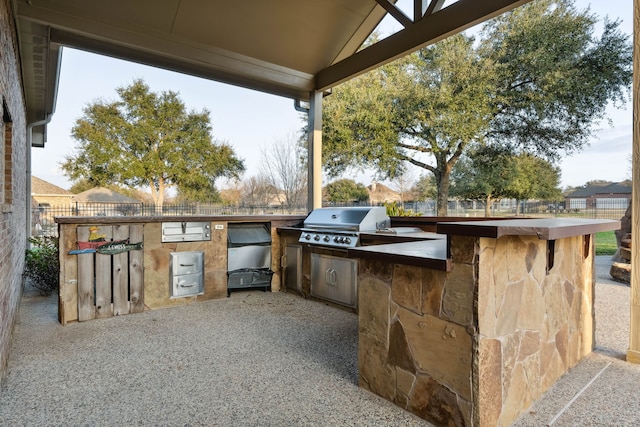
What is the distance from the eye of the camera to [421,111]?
1165 centimetres

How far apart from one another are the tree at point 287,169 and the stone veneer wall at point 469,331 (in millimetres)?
11564

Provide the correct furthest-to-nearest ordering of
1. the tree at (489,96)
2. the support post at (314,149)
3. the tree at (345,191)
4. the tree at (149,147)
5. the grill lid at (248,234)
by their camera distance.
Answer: the tree at (149,147) → the tree at (345,191) → the tree at (489,96) → the support post at (314,149) → the grill lid at (248,234)

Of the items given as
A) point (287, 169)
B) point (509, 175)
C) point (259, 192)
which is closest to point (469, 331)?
point (509, 175)

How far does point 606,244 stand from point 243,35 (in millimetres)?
12131

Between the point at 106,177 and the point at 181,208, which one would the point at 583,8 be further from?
the point at 106,177

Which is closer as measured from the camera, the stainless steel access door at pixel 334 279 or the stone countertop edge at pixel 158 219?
the stone countertop edge at pixel 158 219

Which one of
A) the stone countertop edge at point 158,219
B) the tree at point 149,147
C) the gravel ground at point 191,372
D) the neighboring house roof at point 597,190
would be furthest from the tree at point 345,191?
the gravel ground at point 191,372

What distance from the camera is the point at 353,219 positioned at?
3873 millimetres

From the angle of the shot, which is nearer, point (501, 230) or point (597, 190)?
point (501, 230)

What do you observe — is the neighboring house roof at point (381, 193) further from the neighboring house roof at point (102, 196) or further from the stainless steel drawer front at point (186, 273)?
the neighboring house roof at point (102, 196)

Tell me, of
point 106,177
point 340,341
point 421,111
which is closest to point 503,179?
point 421,111

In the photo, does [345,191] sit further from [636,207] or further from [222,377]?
[222,377]

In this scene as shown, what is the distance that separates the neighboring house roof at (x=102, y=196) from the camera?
15.4m

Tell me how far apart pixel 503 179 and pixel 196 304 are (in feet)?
36.8
